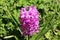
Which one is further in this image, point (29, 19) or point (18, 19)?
point (18, 19)

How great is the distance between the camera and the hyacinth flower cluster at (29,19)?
2271mm

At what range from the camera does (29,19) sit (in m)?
2.28

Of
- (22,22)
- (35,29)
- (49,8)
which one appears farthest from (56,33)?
(22,22)

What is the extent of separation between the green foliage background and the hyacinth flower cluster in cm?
21

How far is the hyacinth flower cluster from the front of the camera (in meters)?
2.27

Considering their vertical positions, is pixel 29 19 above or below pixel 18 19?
above

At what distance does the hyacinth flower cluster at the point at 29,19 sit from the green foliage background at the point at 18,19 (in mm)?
206

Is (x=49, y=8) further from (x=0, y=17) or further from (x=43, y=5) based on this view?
(x=0, y=17)

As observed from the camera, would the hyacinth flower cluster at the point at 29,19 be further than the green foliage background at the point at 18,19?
No

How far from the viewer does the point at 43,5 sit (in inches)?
124

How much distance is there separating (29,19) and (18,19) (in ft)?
1.73

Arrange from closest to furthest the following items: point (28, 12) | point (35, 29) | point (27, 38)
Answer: point (28, 12), point (35, 29), point (27, 38)

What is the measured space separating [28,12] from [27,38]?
0.52 m

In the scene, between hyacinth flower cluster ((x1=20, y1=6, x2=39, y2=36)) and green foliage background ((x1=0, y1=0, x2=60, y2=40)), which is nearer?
hyacinth flower cluster ((x1=20, y1=6, x2=39, y2=36))
